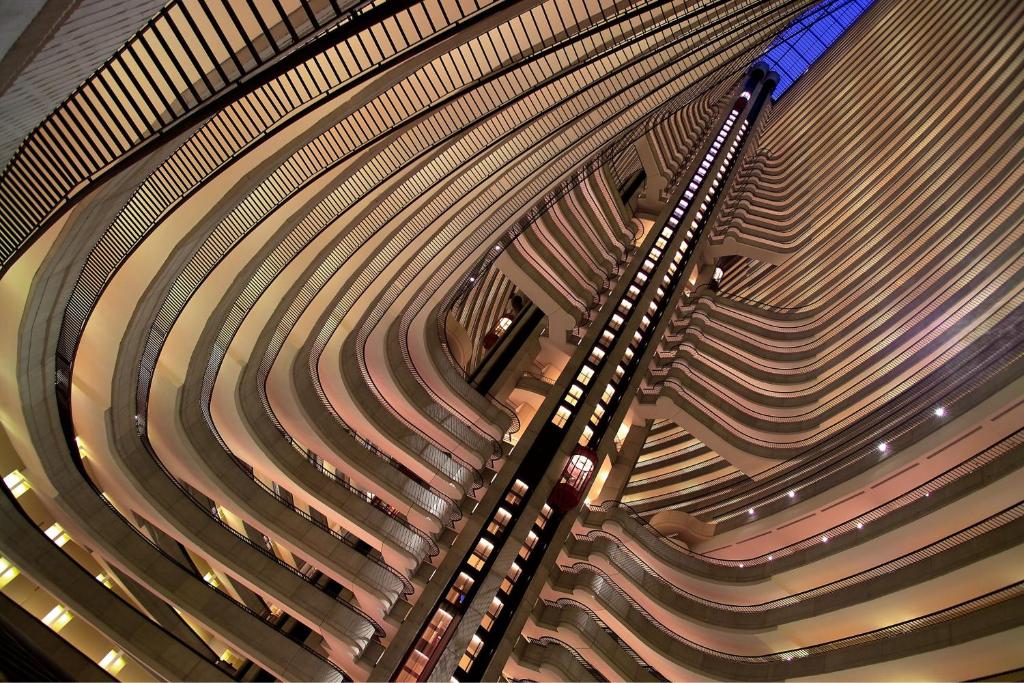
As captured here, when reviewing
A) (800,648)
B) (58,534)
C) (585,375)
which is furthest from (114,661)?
(800,648)

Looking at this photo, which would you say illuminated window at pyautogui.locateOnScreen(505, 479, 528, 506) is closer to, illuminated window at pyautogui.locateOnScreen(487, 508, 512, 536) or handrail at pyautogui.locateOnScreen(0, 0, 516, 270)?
illuminated window at pyautogui.locateOnScreen(487, 508, 512, 536)

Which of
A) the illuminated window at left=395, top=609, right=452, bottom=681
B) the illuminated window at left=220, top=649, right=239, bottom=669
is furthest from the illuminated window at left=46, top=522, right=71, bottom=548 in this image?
the illuminated window at left=395, top=609, right=452, bottom=681

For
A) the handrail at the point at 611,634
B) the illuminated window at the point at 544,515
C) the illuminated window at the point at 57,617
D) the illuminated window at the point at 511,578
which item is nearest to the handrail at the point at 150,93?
the illuminated window at the point at 57,617

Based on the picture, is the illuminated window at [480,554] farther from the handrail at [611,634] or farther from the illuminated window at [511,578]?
the handrail at [611,634]

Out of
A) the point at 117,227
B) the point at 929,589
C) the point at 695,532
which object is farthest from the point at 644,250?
the point at 117,227

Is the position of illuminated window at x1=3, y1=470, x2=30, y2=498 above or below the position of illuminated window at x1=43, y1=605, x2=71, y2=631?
above

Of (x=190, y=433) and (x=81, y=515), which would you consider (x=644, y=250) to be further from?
(x=81, y=515)
